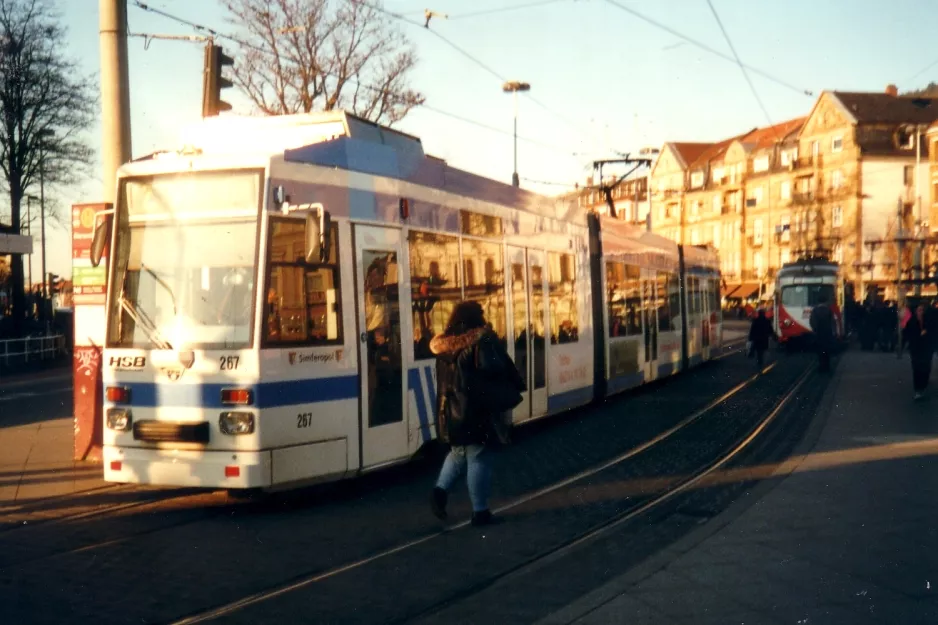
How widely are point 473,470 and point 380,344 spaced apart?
78.2 inches

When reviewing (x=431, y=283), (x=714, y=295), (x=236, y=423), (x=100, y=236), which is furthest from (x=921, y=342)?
(x=100, y=236)

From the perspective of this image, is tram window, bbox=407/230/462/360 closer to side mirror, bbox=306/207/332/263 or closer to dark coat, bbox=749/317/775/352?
side mirror, bbox=306/207/332/263

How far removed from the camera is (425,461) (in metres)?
12.7

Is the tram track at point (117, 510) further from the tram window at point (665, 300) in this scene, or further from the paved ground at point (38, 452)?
the tram window at point (665, 300)

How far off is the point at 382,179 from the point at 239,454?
121 inches

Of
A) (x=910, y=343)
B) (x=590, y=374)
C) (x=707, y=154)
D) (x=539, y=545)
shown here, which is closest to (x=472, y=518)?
(x=539, y=545)

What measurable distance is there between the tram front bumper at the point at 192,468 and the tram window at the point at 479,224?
4284 mm

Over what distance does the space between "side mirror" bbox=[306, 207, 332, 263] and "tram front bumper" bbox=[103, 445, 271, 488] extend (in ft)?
5.60

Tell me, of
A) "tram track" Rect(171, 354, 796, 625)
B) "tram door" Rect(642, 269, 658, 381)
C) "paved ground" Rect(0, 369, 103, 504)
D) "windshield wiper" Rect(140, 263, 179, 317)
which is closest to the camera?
"tram track" Rect(171, 354, 796, 625)

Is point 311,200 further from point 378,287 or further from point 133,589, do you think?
point 133,589

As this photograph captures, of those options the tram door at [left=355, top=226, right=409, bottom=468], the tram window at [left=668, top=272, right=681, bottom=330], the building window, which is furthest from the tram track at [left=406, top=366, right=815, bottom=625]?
the building window

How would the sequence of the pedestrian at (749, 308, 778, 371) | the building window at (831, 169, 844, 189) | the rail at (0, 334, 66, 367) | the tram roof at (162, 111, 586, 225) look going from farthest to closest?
the building window at (831, 169, 844, 189), the rail at (0, 334, 66, 367), the pedestrian at (749, 308, 778, 371), the tram roof at (162, 111, 586, 225)

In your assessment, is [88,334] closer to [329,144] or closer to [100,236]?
[100,236]

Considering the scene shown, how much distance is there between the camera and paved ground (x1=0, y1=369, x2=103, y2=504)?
11.2 meters
